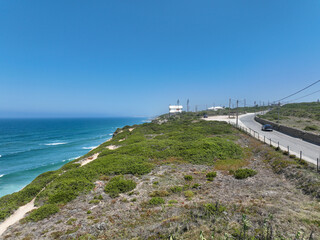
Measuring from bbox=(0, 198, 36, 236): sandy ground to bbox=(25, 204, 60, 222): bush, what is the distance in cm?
116

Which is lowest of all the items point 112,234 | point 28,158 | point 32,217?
point 28,158

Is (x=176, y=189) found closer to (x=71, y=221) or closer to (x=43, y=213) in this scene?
(x=71, y=221)

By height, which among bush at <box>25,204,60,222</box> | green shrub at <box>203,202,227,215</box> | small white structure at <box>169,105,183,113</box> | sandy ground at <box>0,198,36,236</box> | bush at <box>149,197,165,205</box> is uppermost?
small white structure at <box>169,105,183,113</box>

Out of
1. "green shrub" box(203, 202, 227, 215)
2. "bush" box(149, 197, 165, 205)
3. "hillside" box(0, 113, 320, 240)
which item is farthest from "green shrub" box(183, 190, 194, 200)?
"green shrub" box(203, 202, 227, 215)

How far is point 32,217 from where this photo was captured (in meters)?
9.34

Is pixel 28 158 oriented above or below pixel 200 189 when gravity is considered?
below

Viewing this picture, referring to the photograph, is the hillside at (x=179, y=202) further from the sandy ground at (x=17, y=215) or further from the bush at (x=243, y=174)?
the sandy ground at (x=17, y=215)

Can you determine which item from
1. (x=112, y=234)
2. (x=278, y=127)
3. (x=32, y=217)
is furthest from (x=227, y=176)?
(x=278, y=127)

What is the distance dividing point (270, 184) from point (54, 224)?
14.8 m

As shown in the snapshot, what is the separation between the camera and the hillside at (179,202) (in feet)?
21.8

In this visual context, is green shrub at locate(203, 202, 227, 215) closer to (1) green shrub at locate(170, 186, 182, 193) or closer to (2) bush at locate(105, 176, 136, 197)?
(1) green shrub at locate(170, 186, 182, 193)

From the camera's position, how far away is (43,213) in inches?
378

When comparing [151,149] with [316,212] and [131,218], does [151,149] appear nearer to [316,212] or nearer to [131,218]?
[131,218]

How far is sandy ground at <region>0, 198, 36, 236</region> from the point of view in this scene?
964 centimetres
